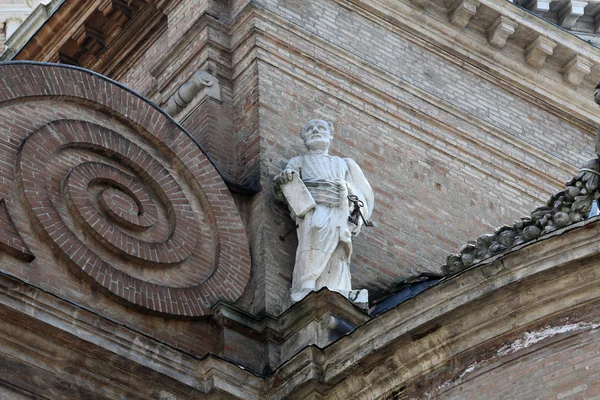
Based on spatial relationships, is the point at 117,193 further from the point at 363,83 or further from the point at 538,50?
the point at 538,50

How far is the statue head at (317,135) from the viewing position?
2059cm

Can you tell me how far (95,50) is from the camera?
24.6m

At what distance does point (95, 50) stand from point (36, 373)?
8136 millimetres

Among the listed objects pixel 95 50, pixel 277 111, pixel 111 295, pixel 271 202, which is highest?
pixel 95 50

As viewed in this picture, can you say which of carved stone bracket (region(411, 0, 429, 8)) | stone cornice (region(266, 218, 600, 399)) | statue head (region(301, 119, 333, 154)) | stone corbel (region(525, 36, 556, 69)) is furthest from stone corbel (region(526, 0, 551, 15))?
stone cornice (region(266, 218, 600, 399))

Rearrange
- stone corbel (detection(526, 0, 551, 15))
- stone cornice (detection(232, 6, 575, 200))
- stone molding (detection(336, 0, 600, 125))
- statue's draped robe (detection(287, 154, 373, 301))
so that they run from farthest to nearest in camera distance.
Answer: stone corbel (detection(526, 0, 551, 15))
stone molding (detection(336, 0, 600, 125))
stone cornice (detection(232, 6, 575, 200))
statue's draped robe (detection(287, 154, 373, 301))

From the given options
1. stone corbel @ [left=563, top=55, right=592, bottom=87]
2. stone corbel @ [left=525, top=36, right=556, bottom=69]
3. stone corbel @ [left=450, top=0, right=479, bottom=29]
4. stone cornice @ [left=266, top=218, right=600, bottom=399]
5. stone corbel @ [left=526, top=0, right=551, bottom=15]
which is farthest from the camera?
stone corbel @ [left=526, top=0, right=551, bottom=15]

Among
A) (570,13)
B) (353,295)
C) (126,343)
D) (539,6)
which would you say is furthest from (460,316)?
(570,13)

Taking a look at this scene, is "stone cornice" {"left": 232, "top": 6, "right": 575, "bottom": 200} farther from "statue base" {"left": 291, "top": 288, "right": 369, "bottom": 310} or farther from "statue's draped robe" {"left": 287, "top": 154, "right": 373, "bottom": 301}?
"statue base" {"left": 291, "top": 288, "right": 369, "bottom": 310}

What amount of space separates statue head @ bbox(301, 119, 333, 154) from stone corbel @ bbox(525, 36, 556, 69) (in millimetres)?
4996

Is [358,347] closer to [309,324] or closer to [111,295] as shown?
[309,324]

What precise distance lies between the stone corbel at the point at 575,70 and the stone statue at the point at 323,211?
18.6 ft

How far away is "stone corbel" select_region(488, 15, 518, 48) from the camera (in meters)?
24.7

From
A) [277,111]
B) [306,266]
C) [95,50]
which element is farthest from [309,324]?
[95,50]
